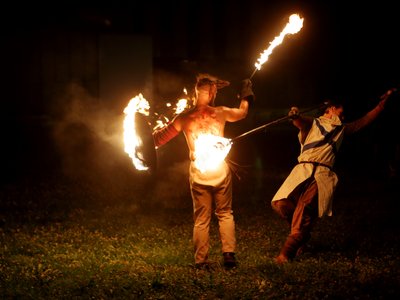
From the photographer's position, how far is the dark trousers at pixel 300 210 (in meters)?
7.47

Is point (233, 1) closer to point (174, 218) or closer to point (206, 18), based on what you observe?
point (206, 18)

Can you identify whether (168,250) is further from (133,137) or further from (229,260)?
(133,137)

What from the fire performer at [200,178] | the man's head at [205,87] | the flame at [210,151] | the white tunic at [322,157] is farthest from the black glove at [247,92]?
the white tunic at [322,157]

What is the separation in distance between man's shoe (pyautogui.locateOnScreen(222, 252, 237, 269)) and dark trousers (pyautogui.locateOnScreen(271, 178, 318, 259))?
0.67 metres

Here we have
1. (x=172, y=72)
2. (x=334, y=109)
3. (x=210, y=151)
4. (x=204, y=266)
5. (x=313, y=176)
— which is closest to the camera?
(x=210, y=151)

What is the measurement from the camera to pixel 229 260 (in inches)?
292

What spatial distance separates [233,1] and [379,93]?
531 cm

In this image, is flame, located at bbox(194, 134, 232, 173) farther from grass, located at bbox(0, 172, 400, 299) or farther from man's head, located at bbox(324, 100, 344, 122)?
man's head, located at bbox(324, 100, 344, 122)

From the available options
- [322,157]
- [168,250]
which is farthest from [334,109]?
[168,250]

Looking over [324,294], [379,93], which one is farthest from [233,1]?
[324,294]

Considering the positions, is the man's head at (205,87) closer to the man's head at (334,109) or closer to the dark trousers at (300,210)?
the man's head at (334,109)

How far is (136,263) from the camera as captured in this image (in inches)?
303

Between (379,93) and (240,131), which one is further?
(240,131)

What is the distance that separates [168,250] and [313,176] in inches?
91.7
